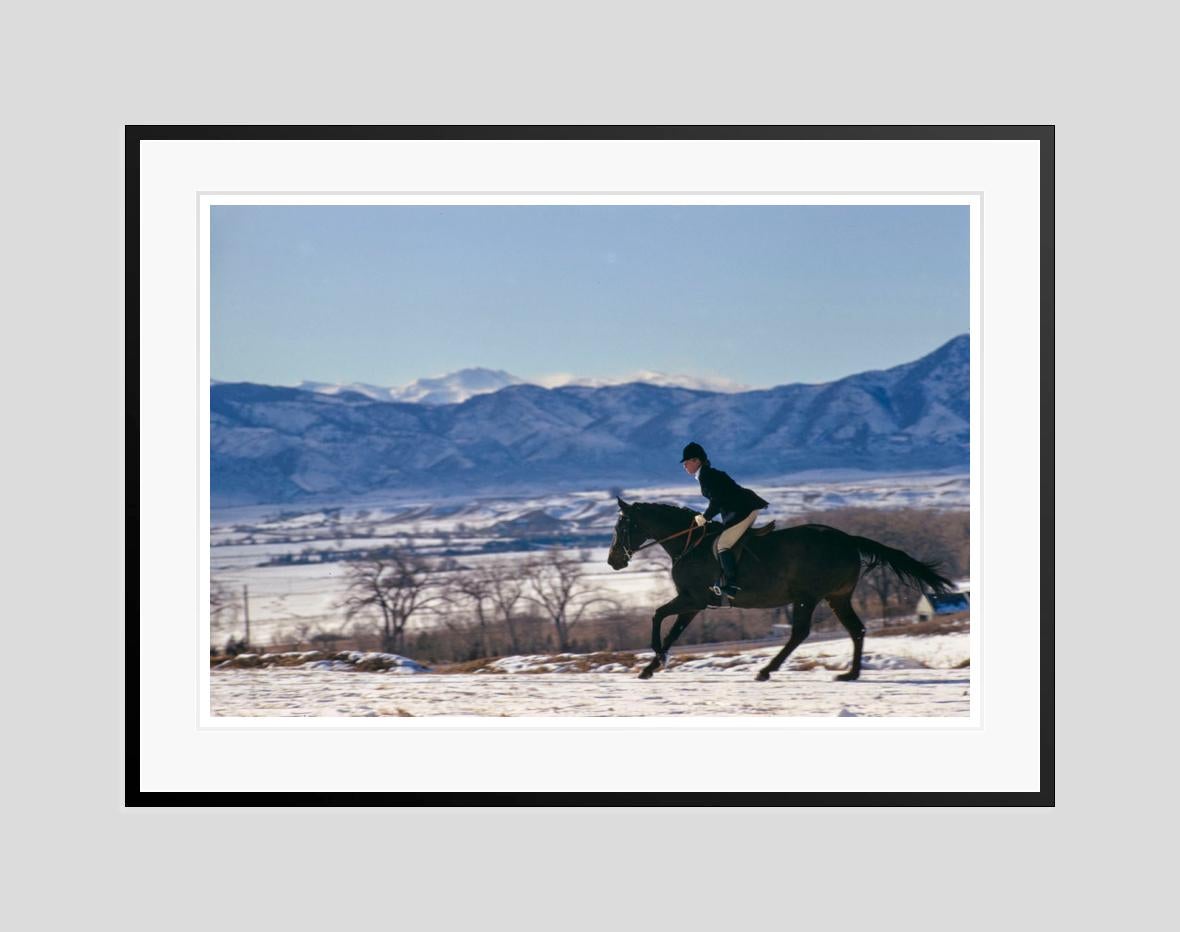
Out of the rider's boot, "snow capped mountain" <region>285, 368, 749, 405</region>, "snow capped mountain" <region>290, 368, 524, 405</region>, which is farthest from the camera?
"snow capped mountain" <region>290, 368, 524, 405</region>

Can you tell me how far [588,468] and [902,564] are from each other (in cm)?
283

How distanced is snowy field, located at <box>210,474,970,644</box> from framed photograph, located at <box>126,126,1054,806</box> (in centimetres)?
3

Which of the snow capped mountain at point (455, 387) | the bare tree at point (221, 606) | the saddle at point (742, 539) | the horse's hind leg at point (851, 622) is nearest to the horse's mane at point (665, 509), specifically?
the saddle at point (742, 539)

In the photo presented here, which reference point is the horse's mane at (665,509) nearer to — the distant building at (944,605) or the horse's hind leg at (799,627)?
the horse's hind leg at (799,627)

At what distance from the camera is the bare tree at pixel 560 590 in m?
12.0

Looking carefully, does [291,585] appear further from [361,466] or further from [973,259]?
[973,259]

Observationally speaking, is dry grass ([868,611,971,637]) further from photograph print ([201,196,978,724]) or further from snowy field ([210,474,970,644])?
snowy field ([210,474,970,644])

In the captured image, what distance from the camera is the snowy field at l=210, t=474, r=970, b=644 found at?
38.9ft

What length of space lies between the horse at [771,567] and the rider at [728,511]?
7 centimetres

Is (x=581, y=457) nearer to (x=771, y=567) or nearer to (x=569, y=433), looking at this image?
(x=569, y=433)

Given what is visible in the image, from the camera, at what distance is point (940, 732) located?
1057 centimetres

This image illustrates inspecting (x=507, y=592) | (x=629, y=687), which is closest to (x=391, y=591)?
(x=507, y=592)

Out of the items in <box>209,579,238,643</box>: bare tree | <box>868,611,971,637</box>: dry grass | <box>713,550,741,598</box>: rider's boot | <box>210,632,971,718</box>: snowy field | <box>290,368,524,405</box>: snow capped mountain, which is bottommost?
<box>210,632,971,718</box>: snowy field

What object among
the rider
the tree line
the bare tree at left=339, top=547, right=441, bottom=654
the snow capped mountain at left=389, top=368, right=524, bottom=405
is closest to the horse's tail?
the tree line
